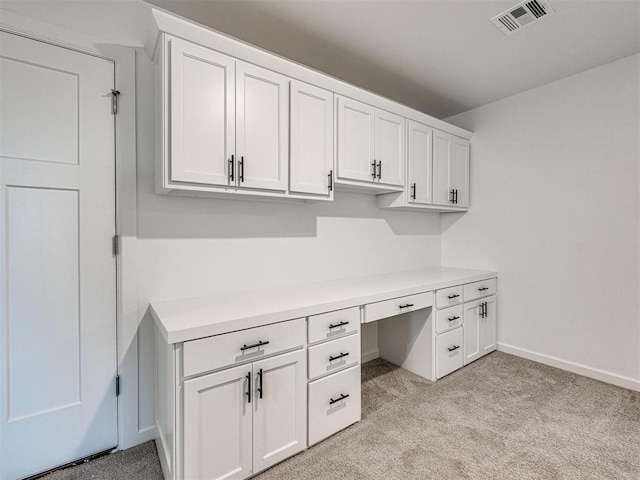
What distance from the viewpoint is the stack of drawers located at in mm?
1772

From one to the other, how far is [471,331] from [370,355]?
3.12 ft

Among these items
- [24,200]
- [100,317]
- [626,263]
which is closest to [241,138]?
[24,200]

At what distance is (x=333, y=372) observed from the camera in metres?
1.87

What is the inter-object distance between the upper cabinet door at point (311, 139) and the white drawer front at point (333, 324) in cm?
82

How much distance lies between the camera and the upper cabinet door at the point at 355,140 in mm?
2268

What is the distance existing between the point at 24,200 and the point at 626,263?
Result: 396cm

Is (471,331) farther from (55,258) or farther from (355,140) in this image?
(55,258)

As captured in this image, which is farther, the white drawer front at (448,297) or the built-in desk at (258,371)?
the white drawer front at (448,297)

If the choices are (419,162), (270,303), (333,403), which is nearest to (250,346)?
(270,303)

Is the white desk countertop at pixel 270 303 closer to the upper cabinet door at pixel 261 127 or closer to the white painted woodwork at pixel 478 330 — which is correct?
the white painted woodwork at pixel 478 330

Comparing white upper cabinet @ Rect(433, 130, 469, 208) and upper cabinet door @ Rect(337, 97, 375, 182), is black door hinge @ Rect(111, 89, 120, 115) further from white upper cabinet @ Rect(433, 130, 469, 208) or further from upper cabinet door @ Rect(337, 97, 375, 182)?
white upper cabinet @ Rect(433, 130, 469, 208)

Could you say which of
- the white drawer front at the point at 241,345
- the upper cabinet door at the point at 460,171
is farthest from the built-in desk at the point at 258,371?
the upper cabinet door at the point at 460,171

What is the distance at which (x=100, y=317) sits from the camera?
173 centimetres

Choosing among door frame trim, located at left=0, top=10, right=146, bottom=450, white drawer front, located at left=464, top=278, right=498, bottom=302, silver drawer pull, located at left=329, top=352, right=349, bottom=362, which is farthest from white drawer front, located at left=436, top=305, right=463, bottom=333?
door frame trim, located at left=0, top=10, right=146, bottom=450
